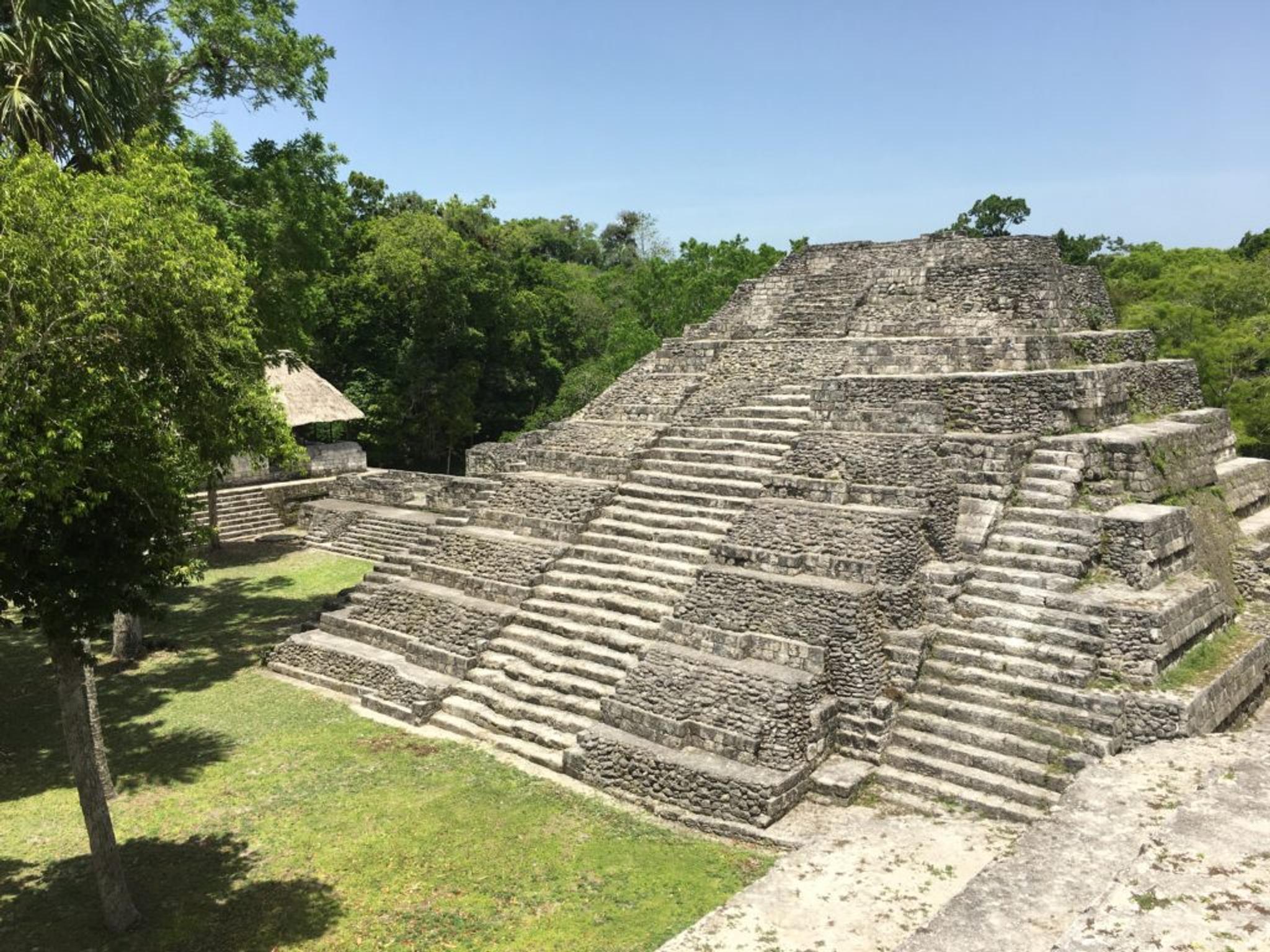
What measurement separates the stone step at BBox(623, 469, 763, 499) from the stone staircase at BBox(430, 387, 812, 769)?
2 cm

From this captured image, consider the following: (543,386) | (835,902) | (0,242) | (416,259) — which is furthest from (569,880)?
(543,386)

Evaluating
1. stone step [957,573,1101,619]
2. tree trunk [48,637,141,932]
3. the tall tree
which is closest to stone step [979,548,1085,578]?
stone step [957,573,1101,619]

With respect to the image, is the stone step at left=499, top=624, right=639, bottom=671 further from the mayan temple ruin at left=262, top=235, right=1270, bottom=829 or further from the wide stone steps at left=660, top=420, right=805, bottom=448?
the wide stone steps at left=660, top=420, right=805, bottom=448

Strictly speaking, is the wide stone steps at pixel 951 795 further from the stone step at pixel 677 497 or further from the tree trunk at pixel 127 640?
the tree trunk at pixel 127 640

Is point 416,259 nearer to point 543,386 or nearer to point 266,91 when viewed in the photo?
point 543,386

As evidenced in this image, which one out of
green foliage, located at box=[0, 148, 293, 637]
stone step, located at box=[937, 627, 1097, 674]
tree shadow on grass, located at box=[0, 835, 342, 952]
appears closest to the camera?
green foliage, located at box=[0, 148, 293, 637]

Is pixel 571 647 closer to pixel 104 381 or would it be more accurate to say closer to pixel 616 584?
pixel 616 584

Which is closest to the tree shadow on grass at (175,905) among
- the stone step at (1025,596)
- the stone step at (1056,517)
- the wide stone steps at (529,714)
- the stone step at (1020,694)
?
the wide stone steps at (529,714)

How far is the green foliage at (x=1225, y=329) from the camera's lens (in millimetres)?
22172

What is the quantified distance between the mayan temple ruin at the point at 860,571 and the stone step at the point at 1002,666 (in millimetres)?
27

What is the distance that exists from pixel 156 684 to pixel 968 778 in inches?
433

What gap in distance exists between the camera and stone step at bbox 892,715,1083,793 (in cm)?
851

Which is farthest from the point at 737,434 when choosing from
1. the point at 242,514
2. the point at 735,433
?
the point at 242,514

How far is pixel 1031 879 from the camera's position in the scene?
6.41m
